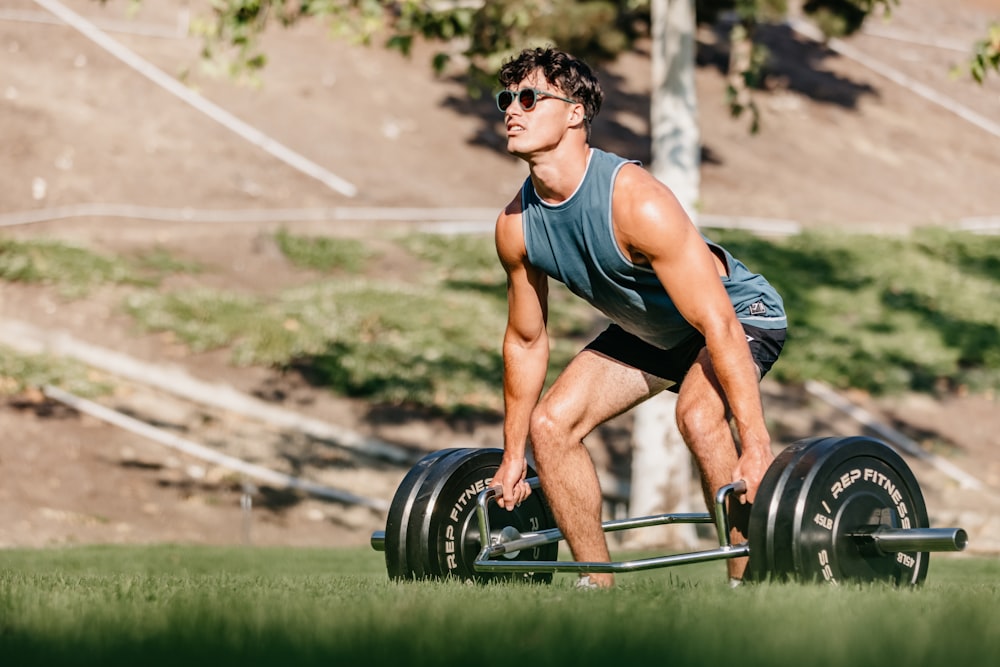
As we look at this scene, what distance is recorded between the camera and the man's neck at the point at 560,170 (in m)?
4.61

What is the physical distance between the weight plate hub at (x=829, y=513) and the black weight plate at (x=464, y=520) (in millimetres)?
1313

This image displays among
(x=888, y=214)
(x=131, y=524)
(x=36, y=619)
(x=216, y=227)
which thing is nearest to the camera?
(x=36, y=619)

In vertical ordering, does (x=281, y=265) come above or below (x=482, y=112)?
below

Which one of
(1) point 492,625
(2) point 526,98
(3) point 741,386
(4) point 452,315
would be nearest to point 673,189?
(4) point 452,315

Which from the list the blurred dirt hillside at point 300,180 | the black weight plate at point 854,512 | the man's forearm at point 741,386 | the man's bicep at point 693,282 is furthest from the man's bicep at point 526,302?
the blurred dirt hillside at point 300,180

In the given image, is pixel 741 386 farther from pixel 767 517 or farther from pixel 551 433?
pixel 551 433

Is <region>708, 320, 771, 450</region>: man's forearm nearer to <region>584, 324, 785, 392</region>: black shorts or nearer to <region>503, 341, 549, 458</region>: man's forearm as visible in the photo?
<region>584, 324, 785, 392</region>: black shorts

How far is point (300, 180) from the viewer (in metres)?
20.4

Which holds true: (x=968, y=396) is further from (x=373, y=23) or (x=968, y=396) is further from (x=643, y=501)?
(x=373, y=23)

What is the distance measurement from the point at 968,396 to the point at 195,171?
1193cm

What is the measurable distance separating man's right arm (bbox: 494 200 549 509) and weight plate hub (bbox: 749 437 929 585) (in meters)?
1.23

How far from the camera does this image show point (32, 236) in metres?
16.1

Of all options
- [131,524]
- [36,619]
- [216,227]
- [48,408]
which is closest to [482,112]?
[216,227]

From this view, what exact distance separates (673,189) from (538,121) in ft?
17.4
